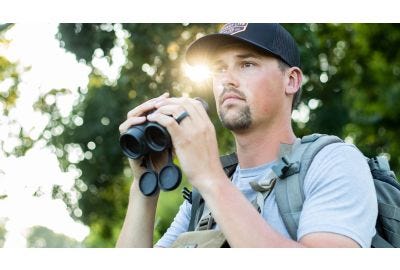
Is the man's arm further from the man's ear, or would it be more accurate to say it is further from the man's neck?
the man's ear

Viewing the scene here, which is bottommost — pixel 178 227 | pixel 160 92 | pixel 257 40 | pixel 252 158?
pixel 160 92

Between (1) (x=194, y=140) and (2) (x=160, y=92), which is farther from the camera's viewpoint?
(2) (x=160, y=92)

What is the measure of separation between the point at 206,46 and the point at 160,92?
368 inches

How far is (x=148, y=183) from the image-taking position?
8.27 feet

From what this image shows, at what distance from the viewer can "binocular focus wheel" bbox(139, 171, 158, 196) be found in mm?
2500

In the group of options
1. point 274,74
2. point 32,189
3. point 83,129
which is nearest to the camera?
point 274,74

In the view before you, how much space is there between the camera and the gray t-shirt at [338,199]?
210 cm

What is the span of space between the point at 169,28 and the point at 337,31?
456 centimetres

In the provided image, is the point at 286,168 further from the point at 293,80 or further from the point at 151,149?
the point at 293,80

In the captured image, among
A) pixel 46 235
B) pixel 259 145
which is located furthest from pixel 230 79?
pixel 46 235

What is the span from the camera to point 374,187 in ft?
7.44

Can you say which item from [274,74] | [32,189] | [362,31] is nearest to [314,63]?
[362,31]
